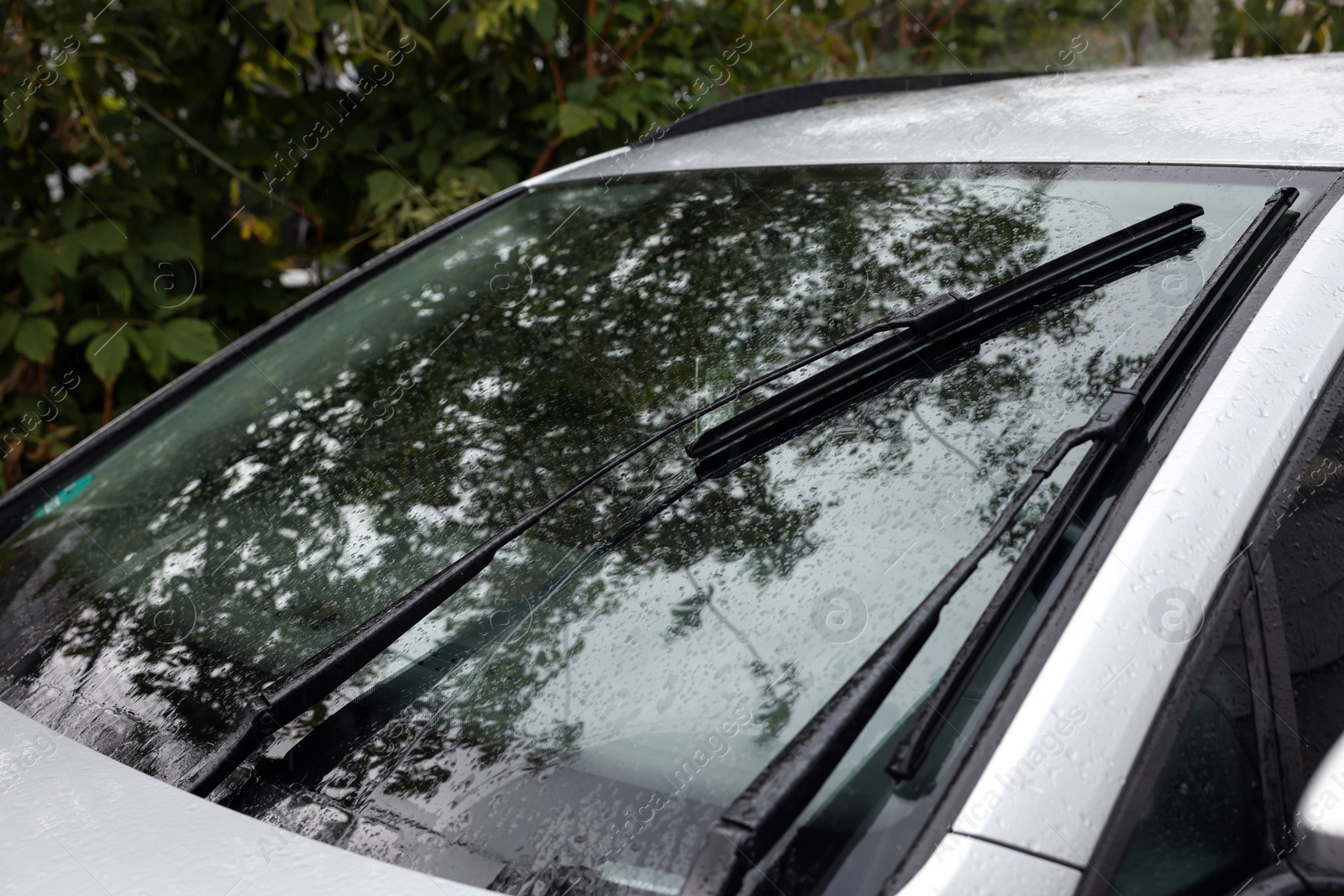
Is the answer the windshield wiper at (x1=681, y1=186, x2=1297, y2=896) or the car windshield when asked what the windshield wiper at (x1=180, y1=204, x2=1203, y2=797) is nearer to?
the car windshield

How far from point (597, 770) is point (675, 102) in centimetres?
285

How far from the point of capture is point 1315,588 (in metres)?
1.04

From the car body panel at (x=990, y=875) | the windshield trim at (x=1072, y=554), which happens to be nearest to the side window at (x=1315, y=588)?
the windshield trim at (x=1072, y=554)

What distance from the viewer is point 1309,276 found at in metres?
1.15

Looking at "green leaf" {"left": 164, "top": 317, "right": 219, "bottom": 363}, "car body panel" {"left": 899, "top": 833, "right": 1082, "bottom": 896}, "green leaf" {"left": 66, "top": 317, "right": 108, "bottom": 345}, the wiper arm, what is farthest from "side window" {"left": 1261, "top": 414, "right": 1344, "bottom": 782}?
"green leaf" {"left": 66, "top": 317, "right": 108, "bottom": 345}

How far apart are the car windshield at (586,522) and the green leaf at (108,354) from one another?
118 centimetres

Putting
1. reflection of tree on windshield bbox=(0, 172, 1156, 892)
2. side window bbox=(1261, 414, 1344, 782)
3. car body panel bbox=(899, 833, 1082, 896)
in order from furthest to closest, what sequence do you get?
1. reflection of tree on windshield bbox=(0, 172, 1156, 892)
2. side window bbox=(1261, 414, 1344, 782)
3. car body panel bbox=(899, 833, 1082, 896)

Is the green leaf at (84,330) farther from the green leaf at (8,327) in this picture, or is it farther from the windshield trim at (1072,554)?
the windshield trim at (1072,554)

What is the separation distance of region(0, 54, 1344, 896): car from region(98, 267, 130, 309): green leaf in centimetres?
131

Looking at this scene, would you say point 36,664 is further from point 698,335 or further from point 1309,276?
point 1309,276

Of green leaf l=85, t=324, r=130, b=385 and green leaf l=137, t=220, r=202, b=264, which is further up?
green leaf l=137, t=220, r=202, b=264

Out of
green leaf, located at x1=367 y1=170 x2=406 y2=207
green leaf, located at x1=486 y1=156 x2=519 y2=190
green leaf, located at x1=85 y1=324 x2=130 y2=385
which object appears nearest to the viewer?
green leaf, located at x1=85 y1=324 x2=130 y2=385

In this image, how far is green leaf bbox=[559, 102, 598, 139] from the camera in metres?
3.22

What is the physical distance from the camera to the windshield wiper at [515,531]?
1.08 meters
